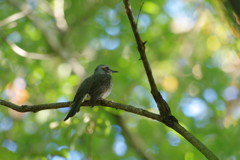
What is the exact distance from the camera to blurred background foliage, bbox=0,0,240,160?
338 inches

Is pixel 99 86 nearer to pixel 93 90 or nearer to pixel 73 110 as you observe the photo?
pixel 93 90

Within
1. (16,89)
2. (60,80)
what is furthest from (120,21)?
(16,89)

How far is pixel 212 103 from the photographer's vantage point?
941 centimetres

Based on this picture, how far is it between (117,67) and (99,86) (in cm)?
288

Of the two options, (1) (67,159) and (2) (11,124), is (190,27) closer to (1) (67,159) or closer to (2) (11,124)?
(2) (11,124)

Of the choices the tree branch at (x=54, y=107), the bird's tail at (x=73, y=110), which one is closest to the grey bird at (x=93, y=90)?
the bird's tail at (x=73, y=110)

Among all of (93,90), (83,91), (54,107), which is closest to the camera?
(54,107)

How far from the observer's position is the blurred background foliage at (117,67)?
8586mm

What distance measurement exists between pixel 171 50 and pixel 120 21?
1683 mm

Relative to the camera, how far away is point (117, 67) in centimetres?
924

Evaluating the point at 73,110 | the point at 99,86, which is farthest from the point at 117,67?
the point at 73,110

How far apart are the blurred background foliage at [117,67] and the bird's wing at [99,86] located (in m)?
1.20

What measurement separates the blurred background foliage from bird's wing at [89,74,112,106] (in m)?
1.20

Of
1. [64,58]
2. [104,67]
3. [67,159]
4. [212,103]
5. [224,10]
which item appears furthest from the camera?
[64,58]
